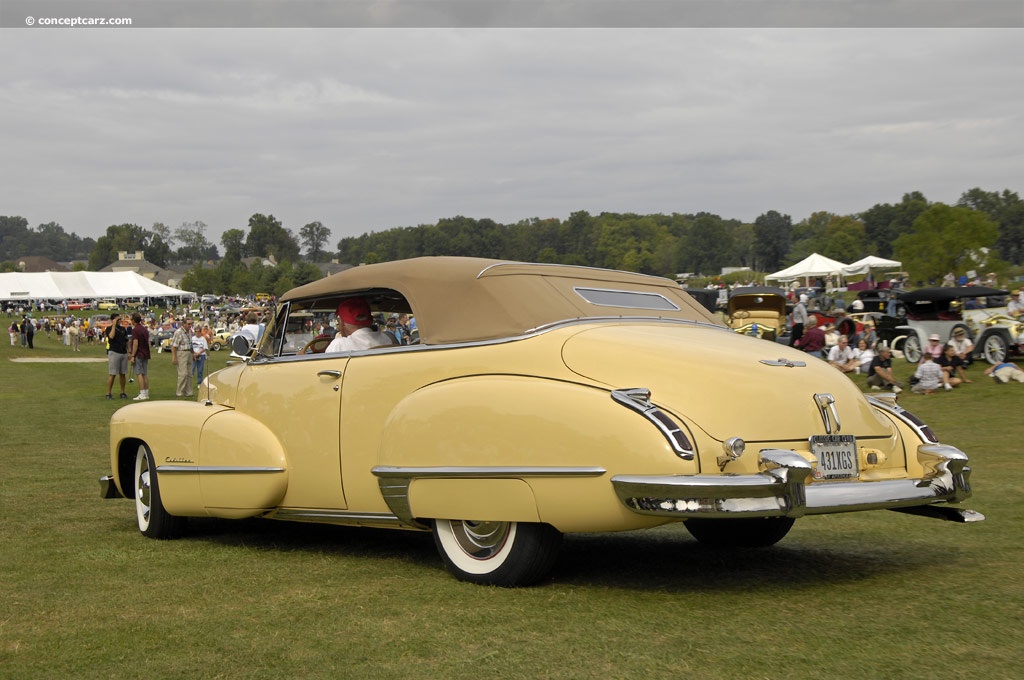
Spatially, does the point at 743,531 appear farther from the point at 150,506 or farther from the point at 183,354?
the point at 183,354

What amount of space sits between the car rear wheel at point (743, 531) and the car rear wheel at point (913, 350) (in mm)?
18485

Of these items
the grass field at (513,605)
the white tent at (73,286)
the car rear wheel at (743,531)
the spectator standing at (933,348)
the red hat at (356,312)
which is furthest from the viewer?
the white tent at (73,286)

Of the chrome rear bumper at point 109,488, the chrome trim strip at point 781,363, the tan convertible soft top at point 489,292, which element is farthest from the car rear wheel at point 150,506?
the chrome trim strip at point 781,363

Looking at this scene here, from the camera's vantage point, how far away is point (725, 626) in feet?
14.3

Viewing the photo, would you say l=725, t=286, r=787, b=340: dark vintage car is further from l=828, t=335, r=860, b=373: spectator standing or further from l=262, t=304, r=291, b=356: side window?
l=262, t=304, r=291, b=356: side window

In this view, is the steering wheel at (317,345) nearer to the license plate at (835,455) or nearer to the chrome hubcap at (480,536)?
the chrome hubcap at (480,536)

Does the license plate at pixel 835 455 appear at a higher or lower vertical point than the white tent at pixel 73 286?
lower

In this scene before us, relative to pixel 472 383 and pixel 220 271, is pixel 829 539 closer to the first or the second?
pixel 472 383

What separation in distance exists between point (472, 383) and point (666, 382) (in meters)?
1.00

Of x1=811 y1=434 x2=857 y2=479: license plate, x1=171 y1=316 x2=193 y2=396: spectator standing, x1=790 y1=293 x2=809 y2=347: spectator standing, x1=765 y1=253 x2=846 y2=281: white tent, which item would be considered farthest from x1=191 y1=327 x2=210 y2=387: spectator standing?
x1=765 y1=253 x2=846 y2=281: white tent

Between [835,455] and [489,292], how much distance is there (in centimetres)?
198

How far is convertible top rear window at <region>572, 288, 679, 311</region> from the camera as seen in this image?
6039mm

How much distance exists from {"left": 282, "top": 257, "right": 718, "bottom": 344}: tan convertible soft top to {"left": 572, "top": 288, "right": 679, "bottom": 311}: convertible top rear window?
24mm

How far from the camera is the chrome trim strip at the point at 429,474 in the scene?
485cm
